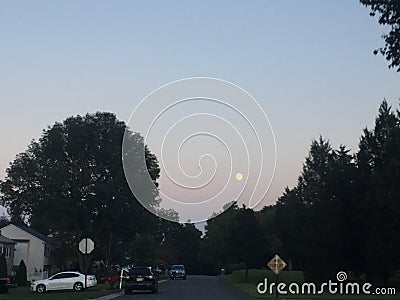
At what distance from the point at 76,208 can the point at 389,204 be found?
33.1 m

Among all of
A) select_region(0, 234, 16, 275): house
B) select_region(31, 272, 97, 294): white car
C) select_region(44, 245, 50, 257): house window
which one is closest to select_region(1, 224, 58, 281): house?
select_region(44, 245, 50, 257): house window

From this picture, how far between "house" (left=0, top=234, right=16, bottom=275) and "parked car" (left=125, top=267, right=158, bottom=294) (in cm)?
2508

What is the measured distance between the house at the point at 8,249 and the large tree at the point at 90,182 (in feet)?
12.2

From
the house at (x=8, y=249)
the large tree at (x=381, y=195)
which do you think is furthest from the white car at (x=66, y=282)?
the large tree at (x=381, y=195)

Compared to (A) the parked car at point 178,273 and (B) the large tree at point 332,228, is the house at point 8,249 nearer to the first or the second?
(A) the parked car at point 178,273

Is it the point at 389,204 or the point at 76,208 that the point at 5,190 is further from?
the point at 389,204

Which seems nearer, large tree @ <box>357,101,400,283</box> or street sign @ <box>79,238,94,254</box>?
street sign @ <box>79,238,94,254</box>

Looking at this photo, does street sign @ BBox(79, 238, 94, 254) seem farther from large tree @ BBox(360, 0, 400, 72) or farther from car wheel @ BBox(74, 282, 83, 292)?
large tree @ BBox(360, 0, 400, 72)

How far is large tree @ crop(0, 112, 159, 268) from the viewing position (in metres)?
65.0

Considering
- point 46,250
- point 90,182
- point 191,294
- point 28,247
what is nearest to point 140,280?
point 191,294

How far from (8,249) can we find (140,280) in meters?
29.7

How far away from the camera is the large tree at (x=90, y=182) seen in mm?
65000

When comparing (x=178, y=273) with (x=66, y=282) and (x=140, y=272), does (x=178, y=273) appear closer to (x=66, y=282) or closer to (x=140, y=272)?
(x=66, y=282)

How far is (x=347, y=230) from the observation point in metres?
51.4
